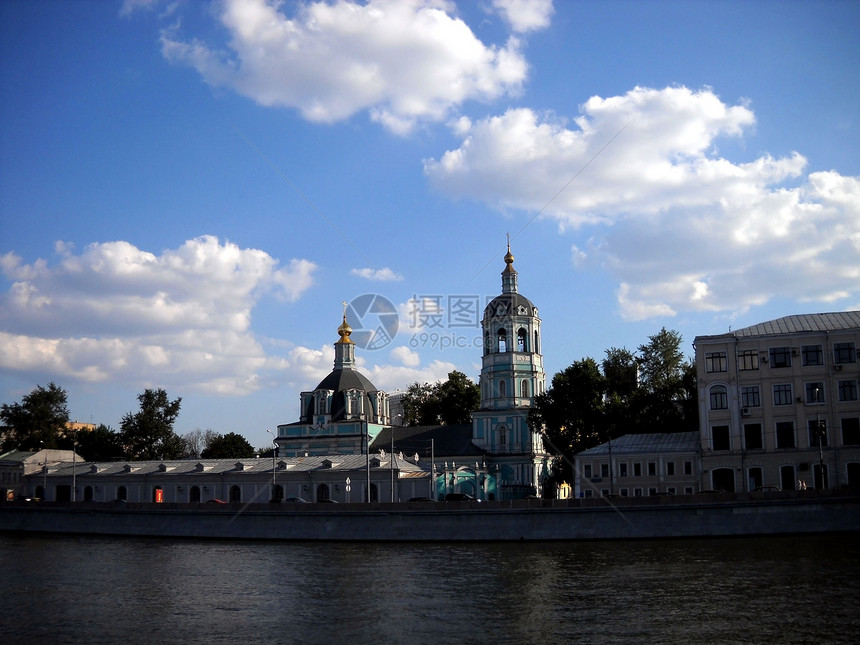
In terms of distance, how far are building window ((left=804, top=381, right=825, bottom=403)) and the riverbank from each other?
10.00m

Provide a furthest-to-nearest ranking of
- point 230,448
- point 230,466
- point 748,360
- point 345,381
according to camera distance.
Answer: point 230,448 → point 345,381 → point 230,466 → point 748,360

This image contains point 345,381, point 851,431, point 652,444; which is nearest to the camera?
point 851,431

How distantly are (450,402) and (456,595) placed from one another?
7924cm

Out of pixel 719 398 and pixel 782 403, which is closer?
pixel 782 403

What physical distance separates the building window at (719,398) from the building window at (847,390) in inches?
280

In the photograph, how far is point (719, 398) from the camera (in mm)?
61188

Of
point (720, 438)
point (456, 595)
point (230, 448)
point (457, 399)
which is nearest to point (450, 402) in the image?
point (457, 399)

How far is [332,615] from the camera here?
3030 centimetres

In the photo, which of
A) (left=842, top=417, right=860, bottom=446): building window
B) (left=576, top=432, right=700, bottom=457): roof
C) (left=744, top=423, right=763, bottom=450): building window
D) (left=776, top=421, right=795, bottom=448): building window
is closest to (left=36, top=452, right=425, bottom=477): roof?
(left=576, top=432, right=700, bottom=457): roof

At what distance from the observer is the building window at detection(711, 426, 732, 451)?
200ft

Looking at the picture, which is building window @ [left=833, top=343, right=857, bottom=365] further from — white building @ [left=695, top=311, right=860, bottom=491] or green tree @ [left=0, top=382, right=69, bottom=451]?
green tree @ [left=0, top=382, right=69, bottom=451]

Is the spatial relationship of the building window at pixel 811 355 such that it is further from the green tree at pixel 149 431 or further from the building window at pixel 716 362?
the green tree at pixel 149 431

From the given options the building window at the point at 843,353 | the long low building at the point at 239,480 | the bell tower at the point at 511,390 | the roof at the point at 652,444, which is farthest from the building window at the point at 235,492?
the building window at the point at 843,353

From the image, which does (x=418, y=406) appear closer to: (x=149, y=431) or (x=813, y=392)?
(x=149, y=431)
